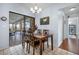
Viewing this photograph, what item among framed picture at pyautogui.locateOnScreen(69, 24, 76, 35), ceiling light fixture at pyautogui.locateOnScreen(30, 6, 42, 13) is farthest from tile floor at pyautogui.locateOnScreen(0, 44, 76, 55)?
ceiling light fixture at pyautogui.locateOnScreen(30, 6, 42, 13)

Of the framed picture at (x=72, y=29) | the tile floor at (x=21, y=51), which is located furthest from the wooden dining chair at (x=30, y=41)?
the framed picture at (x=72, y=29)

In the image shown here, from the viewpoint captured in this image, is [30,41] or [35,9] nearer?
[35,9]

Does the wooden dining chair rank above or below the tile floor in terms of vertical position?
above

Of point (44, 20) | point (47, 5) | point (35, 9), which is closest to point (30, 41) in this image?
point (44, 20)

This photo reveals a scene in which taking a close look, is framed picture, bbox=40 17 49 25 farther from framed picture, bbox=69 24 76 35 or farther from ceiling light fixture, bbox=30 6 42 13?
framed picture, bbox=69 24 76 35

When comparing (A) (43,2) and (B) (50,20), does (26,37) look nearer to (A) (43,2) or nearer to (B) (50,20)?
(B) (50,20)

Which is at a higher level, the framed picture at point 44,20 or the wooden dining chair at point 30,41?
the framed picture at point 44,20

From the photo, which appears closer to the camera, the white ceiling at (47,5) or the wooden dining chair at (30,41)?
the white ceiling at (47,5)

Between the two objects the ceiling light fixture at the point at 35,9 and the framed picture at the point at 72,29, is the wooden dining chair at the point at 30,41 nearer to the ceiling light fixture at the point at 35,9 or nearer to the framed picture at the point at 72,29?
the ceiling light fixture at the point at 35,9

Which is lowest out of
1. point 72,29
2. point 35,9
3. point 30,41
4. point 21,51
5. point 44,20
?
point 21,51

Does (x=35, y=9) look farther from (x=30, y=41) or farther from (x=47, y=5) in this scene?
(x=30, y=41)

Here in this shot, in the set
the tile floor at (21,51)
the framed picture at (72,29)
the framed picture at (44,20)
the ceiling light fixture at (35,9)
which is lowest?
the tile floor at (21,51)
